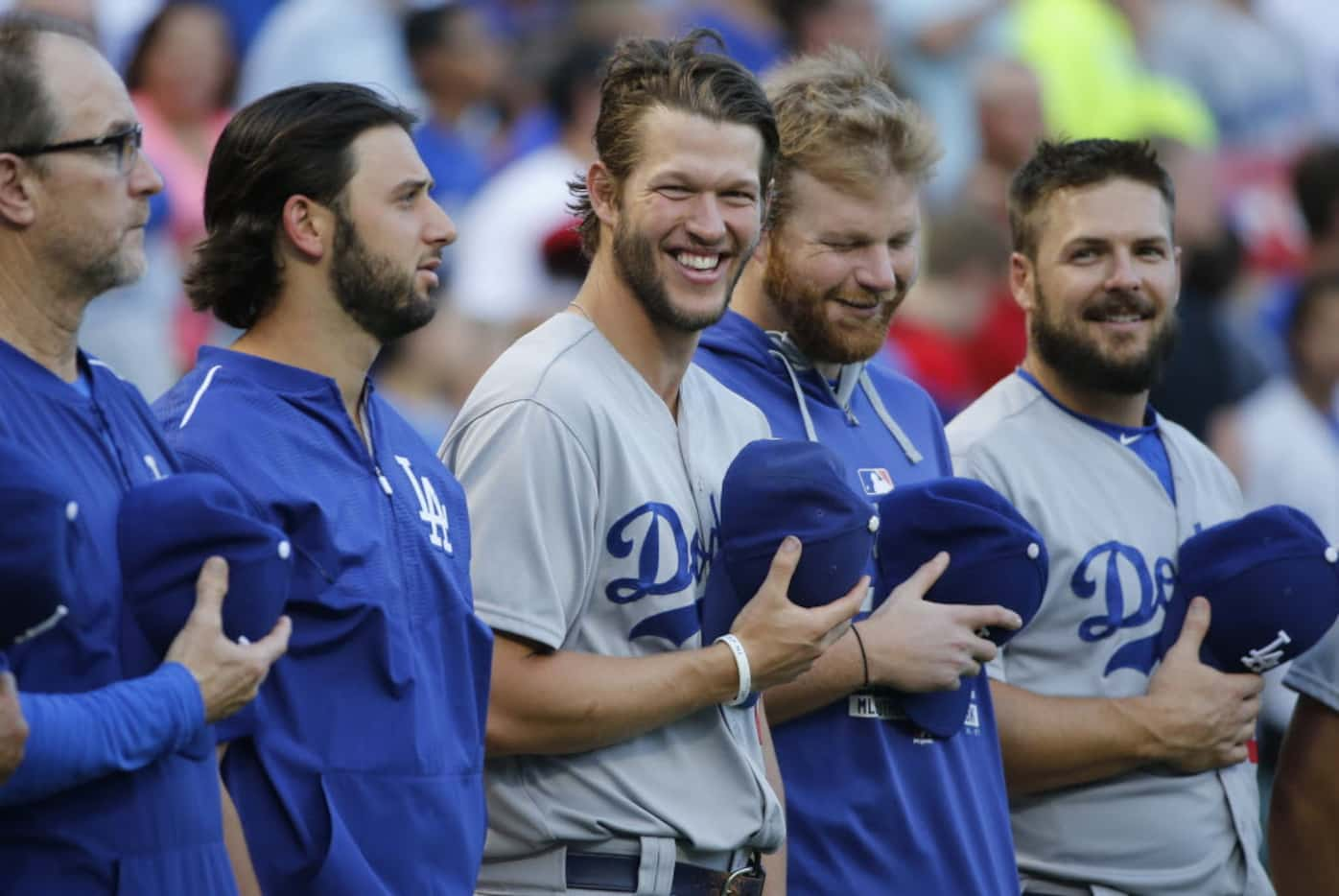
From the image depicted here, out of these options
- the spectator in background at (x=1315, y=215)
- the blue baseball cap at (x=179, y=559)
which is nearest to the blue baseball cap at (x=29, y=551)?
the blue baseball cap at (x=179, y=559)

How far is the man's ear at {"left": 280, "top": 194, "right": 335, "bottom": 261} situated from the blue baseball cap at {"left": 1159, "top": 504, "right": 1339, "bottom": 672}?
6.65ft

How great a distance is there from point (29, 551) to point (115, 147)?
70 cm

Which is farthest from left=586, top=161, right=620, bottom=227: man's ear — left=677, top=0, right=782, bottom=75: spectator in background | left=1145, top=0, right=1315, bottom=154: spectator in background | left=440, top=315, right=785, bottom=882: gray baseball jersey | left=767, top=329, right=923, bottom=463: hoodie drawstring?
left=1145, top=0, right=1315, bottom=154: spectator in background

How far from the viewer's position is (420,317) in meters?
3.51

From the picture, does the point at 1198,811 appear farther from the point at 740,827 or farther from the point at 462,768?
the point at 462,768

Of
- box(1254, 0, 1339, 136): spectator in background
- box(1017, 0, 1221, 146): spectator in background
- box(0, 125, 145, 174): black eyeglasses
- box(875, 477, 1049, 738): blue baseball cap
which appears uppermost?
box(1254, 0, 1339, 136): spectator in background

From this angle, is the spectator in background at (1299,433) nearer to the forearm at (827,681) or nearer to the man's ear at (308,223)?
the forearm at (827,681)

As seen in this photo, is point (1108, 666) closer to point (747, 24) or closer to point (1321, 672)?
point (1321, 672)

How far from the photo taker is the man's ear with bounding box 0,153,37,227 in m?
2.97

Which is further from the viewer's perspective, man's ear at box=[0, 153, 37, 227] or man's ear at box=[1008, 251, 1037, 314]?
man's ear at box=[1008, 251, 1037, 314]

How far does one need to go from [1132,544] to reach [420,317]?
1.76m

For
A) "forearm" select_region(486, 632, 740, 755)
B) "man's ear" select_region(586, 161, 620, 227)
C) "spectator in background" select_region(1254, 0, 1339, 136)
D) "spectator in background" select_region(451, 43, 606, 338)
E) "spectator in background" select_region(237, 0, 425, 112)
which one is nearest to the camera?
"forearm" select_region(486, 632, 740, 755)

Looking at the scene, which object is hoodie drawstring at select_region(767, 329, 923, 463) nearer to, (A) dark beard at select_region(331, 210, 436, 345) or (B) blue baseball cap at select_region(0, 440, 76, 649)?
(A) dark beard at select_region(331, 210, 436, 345)

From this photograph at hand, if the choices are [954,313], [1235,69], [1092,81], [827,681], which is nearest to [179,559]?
[827,681]
